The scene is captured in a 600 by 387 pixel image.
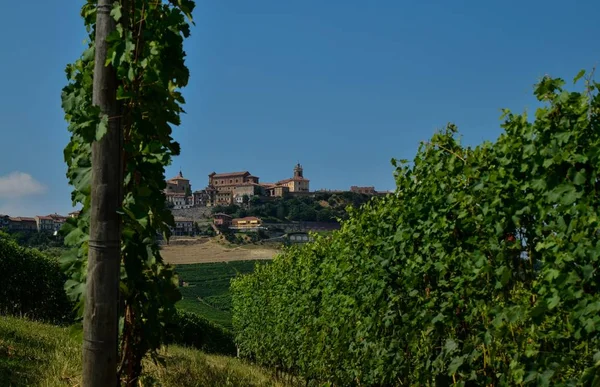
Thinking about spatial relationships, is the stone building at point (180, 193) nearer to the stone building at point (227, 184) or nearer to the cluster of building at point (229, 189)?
the cluster of building at point (229, 189)

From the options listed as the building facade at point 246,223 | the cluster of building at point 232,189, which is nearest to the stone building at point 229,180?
the cluster of building at point 232,189

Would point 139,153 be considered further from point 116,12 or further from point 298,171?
point 298,171

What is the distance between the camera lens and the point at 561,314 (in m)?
3.56

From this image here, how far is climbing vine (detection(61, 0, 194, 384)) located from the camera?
3.24m

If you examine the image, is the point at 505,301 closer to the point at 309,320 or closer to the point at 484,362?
the point at 484,362

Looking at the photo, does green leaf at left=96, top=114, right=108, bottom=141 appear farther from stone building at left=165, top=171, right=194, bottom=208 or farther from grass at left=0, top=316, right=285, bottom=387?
stone building at left=165, top=171, right=194, bottom=208

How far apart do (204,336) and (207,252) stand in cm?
7211

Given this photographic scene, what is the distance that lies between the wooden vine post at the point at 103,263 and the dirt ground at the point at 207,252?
8029 cm

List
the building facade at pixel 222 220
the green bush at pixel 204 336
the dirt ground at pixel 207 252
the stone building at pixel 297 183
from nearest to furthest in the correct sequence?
the green bush at pixel 204 336, the dirt ground at pixel 207 252, the building facade at pixel 222 220, the stone building at pixel 297 183

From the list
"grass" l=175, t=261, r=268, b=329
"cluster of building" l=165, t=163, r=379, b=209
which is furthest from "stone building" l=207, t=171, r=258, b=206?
"grass" l=175, t=261, r=268, b=329

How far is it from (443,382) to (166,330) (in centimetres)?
224

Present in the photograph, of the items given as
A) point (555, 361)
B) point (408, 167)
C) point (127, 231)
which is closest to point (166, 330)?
point (127, 231)

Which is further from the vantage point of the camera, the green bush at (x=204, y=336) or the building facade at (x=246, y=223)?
the building facade at (x=246, y=223)

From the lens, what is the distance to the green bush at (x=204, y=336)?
23947mm
